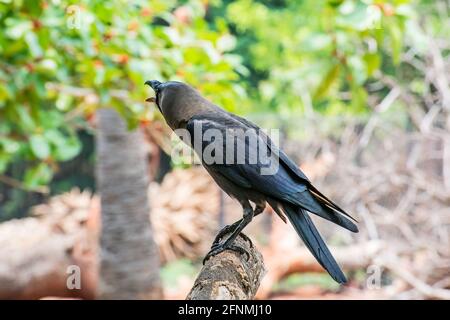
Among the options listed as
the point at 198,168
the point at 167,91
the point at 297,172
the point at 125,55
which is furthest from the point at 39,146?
the point at 198,168

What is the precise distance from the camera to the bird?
113cm

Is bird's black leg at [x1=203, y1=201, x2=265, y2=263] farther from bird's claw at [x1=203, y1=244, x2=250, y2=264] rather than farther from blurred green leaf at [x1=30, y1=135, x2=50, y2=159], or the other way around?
blurred green leaf at [x1=30, y1=135, x2=50, y2=159]

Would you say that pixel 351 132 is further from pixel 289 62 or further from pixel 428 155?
pixel 289 62

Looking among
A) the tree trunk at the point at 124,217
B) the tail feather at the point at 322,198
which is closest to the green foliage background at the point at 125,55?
the tree trunk at the point at 124,217

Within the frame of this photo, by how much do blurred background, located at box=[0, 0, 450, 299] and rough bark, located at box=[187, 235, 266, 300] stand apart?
64 centimetres

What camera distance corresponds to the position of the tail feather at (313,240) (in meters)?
0.97

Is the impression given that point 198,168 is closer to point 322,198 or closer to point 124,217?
point 124,217

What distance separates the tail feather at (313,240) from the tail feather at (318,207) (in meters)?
0.04

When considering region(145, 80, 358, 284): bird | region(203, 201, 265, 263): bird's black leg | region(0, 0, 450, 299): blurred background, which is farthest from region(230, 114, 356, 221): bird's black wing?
region(0, 0, 450, 299): blurred background

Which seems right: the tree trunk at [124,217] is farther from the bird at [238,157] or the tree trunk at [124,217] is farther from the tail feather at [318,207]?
the tail feather at [318,207]

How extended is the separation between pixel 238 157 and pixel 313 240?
224 millimetres
